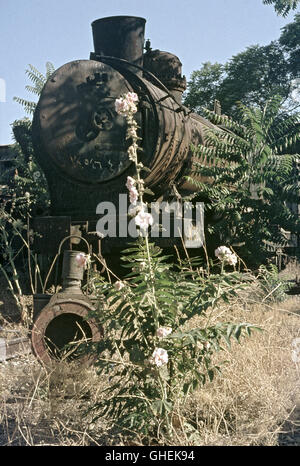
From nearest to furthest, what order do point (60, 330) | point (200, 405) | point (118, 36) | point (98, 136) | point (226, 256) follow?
point (226, 256)
point (200, 405)
point (60, 330)
point (98, 136)
point (118, 36)

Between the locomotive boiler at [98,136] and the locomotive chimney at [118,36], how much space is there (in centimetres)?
1

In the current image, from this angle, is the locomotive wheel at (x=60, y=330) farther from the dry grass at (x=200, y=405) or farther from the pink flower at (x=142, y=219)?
the pink flower at (x=142, y=219)

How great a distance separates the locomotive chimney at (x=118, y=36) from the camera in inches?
271

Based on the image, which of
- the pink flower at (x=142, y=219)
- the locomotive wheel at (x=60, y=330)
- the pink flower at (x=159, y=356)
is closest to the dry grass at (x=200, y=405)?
the locomotive wheel at (x=60, y=330)

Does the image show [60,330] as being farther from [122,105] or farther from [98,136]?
[98,136]

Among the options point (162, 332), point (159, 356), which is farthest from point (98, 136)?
point (159, 356)

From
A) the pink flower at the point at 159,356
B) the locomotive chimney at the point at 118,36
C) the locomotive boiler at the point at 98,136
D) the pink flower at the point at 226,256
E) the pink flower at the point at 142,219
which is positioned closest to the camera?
the pink flower at the point at 159,356

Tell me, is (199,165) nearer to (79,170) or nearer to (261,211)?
(261,211)

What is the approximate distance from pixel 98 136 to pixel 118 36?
1.49 m

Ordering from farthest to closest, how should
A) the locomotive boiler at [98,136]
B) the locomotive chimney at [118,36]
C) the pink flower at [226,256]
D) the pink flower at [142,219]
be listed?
1. the locomotive chimney at [118,36]
2. the locomotive boiler at [98,136]
3. the pink flower at [226,256]
4. the pink flower at [142,219]

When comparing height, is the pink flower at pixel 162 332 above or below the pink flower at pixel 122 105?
below

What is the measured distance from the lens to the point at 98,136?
6309mm

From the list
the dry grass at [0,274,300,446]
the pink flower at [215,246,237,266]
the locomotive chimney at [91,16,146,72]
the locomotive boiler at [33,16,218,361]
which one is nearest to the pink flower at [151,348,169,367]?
the dry grass at [0,274,300,446]

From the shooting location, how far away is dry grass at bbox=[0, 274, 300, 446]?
123 inches
